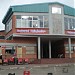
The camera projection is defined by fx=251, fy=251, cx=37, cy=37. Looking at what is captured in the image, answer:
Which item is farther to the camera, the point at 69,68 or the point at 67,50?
the point at 67,50

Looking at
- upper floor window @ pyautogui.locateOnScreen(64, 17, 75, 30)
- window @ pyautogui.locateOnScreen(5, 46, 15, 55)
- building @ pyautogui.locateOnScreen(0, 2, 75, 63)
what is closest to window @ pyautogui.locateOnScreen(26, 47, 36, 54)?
building @ pyautogui.locateOnScreen(0, 2, 75, 63)

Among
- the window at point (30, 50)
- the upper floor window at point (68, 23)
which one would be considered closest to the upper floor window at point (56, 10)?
the upper floor window at point (68, 23)

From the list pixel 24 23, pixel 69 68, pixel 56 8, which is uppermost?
pixel 56 8

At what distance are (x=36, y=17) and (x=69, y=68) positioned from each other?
1431cm

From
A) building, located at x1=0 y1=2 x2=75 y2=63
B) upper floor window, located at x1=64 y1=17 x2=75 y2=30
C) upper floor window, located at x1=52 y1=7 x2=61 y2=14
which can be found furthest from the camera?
upper floor window, located at x1=64 y1=17 x2=75 y2=30

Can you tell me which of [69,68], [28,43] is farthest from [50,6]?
[69,68]

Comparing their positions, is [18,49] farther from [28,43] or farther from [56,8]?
[56,8]

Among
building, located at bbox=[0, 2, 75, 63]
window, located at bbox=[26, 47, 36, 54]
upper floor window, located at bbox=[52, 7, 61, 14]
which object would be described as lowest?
window, located at bbox=[26, 47, 36, 54]

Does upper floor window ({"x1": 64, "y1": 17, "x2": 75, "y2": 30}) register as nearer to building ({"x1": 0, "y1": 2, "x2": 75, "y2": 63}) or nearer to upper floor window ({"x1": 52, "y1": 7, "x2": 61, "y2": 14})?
building ({"x1": 0, "y1": 2, "x2": 75, "y2": 63})

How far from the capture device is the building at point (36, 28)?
107ft

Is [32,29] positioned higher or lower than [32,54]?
higher

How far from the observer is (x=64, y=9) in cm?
3388

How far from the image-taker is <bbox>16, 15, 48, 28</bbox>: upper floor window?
3291 cm

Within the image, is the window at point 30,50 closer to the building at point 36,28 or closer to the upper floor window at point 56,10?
the building at point 36,28
